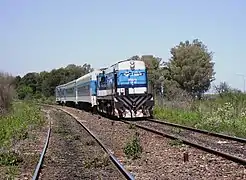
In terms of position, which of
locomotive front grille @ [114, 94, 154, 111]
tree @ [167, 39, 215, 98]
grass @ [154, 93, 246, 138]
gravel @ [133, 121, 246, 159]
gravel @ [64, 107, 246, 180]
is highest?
tree @ [167, 39, 215, 98]

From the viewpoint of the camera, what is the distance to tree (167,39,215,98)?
66.4 metres

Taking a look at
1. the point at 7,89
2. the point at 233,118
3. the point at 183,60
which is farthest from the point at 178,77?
the point at 233,118

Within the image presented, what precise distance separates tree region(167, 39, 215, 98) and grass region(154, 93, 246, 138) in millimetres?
35377

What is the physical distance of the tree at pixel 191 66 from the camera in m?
66.4

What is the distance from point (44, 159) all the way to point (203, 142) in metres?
5.66

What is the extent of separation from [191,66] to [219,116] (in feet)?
150

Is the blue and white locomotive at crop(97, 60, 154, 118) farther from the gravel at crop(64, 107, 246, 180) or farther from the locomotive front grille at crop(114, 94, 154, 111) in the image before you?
the gravel at crop(64, 107, 246, 180)

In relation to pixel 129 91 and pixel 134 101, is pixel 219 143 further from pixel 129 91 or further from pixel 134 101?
pixel 129 91

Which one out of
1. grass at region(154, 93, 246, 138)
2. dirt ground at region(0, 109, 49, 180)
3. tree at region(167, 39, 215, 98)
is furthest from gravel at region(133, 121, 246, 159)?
tree at region(167, 39, 215, 98)

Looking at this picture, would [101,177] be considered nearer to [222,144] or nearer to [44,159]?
[44,159]

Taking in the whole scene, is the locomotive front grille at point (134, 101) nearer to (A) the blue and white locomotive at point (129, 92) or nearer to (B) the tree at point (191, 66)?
(A) the blue and white locomotive at point (129, 92)

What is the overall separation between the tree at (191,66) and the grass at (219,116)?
3538 cm

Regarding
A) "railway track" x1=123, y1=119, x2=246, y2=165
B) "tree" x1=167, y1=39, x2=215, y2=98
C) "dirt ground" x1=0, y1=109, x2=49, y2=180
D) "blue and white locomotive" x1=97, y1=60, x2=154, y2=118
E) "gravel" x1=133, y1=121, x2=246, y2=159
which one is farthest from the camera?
"tree" x1=167, y1=39, x2=215, y2=98

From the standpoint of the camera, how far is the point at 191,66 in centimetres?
6750
